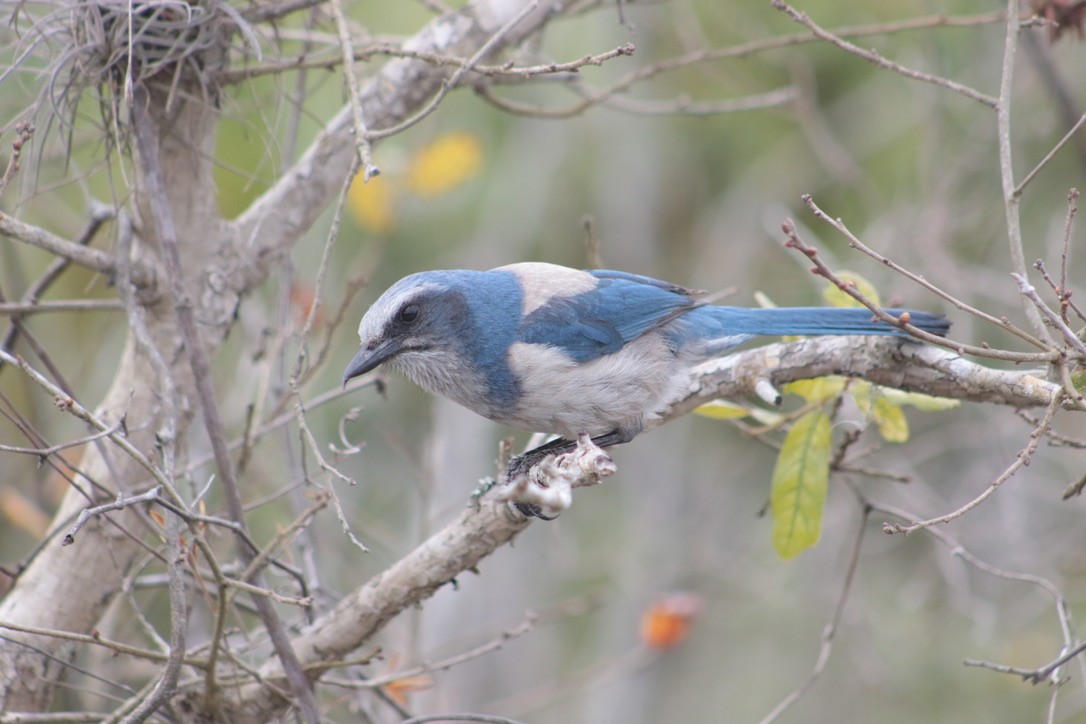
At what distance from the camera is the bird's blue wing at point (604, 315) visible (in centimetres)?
383

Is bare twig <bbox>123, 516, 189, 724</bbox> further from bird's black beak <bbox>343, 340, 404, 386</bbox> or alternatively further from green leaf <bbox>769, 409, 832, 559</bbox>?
A: green leaf <bbox>769, 409, 832, 559</bbox>

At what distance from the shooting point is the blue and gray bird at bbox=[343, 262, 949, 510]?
3.61 meters

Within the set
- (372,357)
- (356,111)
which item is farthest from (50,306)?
(356,111)

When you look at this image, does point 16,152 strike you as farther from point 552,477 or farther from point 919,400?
point 919,400

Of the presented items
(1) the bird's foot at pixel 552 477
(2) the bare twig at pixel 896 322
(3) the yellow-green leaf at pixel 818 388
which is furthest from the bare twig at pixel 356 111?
(3) the yellow-green leaf at pixel 818 388

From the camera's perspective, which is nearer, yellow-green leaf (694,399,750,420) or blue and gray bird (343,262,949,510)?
yellow-green leaf (694,399,750,420)

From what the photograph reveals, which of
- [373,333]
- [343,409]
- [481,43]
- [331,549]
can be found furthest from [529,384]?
[343,409]

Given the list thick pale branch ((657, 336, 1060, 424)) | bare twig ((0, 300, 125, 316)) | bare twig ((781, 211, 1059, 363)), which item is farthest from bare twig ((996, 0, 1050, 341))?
bare twig ((0, 300, 125, 316))

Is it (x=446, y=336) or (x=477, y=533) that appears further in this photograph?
(x=446, y=336)

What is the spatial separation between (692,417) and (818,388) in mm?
4744

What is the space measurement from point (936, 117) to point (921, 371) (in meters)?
3.23

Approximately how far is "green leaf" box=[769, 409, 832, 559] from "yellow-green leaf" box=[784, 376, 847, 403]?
11 centimetres

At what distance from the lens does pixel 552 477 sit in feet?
9.20

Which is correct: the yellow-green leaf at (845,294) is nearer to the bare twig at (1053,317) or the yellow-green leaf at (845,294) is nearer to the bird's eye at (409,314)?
the bare twig at (1053,317)
